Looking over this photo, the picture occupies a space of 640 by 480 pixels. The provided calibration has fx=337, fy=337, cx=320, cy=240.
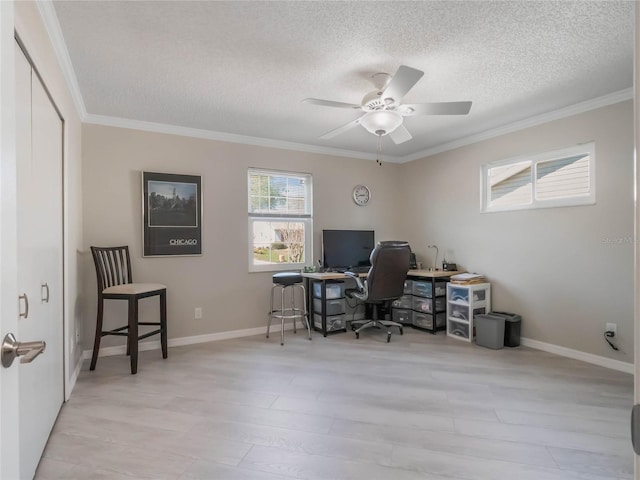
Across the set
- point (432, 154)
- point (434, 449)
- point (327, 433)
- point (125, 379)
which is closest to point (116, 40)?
point (125, 379)

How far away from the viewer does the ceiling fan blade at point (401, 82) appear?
2.08 m

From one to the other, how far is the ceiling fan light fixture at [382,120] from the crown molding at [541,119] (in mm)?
1847

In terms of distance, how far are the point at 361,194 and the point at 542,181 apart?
2291mm

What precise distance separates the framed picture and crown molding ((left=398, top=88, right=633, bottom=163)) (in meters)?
3.26

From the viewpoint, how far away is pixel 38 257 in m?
1.84

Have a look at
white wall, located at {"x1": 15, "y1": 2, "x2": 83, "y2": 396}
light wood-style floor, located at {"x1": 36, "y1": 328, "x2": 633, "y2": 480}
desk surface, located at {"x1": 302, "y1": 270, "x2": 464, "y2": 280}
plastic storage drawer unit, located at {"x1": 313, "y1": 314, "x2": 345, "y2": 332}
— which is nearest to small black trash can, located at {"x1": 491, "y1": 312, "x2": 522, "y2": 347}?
light wood-style floor, located at {"x1": 36, "y1": 328, "x2": 633, "y2": 480}

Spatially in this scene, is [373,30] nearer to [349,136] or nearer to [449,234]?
[349,136]

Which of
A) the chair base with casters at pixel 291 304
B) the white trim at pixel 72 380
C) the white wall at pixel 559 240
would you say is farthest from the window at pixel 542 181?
the white trim at pixel 72 380

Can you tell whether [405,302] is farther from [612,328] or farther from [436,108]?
[436,108]

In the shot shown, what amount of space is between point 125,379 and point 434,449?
2499mm

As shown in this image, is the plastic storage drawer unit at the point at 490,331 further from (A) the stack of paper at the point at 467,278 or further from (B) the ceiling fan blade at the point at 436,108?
(B) the ceiling fan blade at the point at 436,108

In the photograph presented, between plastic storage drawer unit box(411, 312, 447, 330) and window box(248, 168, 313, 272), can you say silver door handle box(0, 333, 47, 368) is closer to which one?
window box(248, 168, 313, 272)

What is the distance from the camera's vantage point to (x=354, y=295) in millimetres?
4227

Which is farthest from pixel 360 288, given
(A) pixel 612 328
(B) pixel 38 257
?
(B) pixel 38 257
